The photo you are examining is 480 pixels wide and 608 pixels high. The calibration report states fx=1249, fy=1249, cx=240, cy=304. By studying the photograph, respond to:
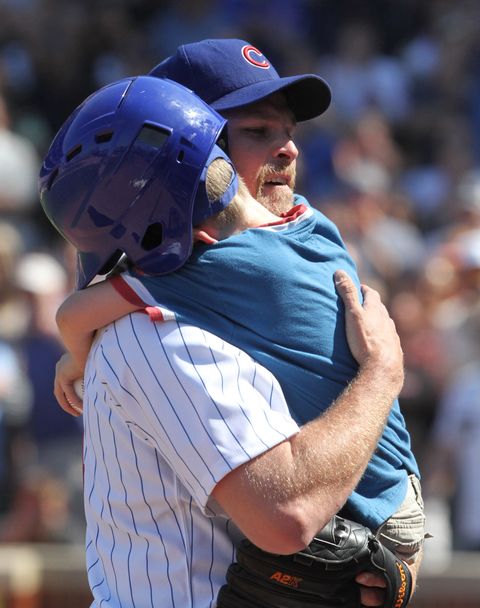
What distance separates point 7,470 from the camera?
7395 mm

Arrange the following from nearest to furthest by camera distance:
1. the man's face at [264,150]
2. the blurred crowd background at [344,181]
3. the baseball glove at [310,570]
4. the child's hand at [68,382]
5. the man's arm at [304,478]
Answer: the man's arm at [304,478] → the baseball glove at [310,570] → the child's hand at [68,382] → the man's face at [264,150] → the blurred crowd background at [344,181]

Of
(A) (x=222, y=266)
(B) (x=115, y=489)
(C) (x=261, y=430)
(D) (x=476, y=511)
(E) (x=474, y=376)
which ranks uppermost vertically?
(A) (x=222, y=266)

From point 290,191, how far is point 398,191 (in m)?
6.85

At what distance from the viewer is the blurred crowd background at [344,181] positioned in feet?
23.9

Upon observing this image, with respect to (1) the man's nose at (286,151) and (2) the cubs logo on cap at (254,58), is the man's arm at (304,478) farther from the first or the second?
(2) the cubs logo on cap at (254,58)

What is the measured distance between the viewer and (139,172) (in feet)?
8.45

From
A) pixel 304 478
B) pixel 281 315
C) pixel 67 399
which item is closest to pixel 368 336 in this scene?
pixel 281 315

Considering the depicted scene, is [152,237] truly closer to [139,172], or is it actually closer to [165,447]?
[139,172]

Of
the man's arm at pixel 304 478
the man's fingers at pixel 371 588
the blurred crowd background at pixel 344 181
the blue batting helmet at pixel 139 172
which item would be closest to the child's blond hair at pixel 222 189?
the blue batting helmet at pixel 139 172

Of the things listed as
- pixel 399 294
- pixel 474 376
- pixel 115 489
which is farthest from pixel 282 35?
pixel 115 489

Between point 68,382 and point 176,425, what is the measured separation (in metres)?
0.64

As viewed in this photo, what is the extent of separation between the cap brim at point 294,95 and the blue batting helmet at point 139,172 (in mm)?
365

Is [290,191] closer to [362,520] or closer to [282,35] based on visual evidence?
[362,520]

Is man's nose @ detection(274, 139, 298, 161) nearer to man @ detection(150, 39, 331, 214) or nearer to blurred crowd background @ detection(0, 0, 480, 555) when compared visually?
man @ detection(150, 39, 331, 214)
